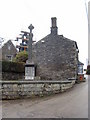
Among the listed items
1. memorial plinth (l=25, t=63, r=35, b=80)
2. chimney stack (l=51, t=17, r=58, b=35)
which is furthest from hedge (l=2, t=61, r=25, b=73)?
chimney stack (l=51, t=17, r=58, b=35)

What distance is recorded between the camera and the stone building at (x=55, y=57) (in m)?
17.5

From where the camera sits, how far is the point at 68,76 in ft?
56.8

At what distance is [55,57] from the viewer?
59.6 feet

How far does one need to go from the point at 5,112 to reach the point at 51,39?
13.3 meters

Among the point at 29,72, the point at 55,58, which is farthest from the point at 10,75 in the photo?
the point at 55,58

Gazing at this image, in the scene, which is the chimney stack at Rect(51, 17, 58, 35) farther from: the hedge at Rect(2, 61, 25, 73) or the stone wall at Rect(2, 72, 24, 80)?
the stone wall at Rect(2, 72, 24, 80)

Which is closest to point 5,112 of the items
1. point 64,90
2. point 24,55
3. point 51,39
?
point 64,90

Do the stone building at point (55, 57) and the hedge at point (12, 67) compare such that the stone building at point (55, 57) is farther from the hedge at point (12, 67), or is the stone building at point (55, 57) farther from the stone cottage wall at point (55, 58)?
the hedge at point (12, 67)

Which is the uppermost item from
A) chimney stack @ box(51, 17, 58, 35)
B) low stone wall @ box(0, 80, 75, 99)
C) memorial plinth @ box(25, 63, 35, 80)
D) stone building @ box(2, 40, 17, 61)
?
chimney stack @ box(51, 17, 58, 35)

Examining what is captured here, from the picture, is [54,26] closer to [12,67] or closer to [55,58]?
[55,58]

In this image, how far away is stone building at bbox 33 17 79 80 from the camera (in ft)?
57.3

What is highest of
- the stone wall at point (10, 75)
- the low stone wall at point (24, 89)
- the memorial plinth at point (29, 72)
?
the memorial plinth at point (29, 72)

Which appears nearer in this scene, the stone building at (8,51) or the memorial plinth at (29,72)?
the memorial plinth at (29,72)

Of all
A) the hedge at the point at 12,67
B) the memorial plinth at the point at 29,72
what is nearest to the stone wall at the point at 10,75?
the hedge at the point at 12,67
